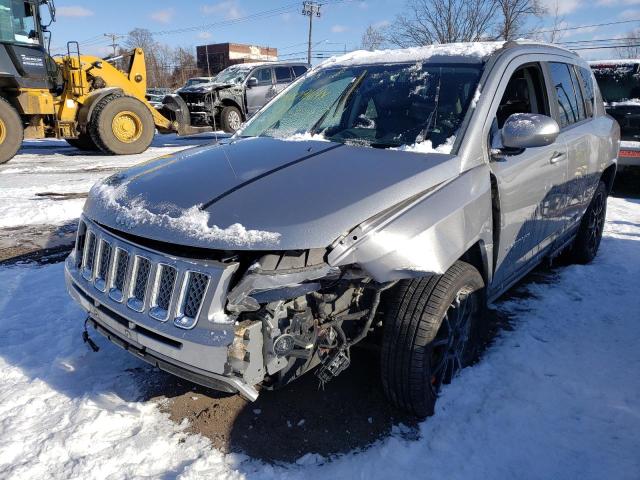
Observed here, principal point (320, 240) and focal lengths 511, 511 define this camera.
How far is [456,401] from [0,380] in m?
2.62

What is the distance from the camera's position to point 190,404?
2818 millimetres

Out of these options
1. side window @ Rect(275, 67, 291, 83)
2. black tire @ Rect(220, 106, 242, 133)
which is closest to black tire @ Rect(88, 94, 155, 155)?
black tire @ Rect(220, 106, 242, 133)

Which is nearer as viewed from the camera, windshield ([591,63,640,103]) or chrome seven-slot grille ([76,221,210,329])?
chrome seven-slot grille ([76,221,210,329])

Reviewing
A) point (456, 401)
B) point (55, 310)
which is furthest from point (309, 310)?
point (55, 310)

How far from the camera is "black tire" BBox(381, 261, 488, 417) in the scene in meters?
2.45

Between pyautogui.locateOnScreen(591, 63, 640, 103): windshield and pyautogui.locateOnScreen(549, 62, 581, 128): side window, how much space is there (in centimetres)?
503

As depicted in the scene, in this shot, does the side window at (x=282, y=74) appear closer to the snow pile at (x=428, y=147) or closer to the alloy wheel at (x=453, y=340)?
the snow pile at (x=428, y=147)

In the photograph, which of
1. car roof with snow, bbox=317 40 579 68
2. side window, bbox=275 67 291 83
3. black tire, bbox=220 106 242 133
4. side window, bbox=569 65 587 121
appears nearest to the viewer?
car roof with snow, bbox=317 40 579 68

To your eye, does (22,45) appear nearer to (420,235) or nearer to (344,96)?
(344,96)

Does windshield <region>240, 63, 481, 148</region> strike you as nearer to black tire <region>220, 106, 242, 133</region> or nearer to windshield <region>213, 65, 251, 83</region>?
black tire <region>220, 106, 242, 133</region>

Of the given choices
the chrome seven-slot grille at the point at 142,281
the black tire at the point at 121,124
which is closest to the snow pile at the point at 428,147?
the chrome seven-slot grille at the point at 142,281

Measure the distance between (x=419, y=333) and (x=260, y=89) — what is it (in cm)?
1439

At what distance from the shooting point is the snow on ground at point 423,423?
92.7 inches

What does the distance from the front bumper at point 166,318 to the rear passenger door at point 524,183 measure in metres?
1.70
